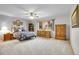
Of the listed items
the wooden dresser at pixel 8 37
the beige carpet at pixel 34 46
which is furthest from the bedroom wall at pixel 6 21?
the beige carpet at pixel 34 46

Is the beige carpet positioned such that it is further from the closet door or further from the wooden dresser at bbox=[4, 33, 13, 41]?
the closet door

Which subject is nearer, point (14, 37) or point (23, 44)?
point (14, 37)

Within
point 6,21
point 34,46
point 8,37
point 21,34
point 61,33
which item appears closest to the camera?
point 6,21

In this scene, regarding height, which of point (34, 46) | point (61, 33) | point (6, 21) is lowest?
point (34, 46)

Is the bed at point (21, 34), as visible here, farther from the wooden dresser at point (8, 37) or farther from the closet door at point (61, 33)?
the closet door at point (61, 33)

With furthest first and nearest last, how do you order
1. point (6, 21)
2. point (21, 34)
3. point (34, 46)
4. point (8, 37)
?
point (34, 46), point (21, 34), point (8, 37), point (6, 21)

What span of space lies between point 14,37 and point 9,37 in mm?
173

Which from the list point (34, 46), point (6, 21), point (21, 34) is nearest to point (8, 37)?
point (21, 34)

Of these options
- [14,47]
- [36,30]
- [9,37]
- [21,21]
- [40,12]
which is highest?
[40,12]

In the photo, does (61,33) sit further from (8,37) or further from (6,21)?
(6,21)

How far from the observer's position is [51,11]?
3125mm

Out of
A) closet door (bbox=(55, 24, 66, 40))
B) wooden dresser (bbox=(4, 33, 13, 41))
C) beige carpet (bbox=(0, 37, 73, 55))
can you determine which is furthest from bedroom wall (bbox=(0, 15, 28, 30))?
closet door (bbox=(55, 24, 66, 40))
